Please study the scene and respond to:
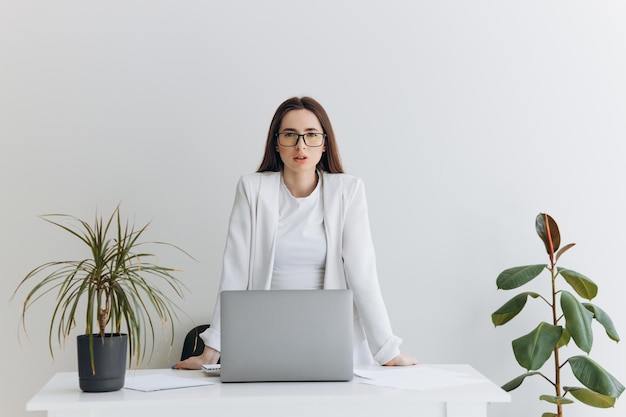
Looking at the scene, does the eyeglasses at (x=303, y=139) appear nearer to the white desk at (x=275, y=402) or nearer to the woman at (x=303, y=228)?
the woman at (x=303, y=228)

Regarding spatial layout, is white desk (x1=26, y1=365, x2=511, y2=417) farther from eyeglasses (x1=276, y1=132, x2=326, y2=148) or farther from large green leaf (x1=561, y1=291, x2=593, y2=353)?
large green leaf (x1=561, y1=291, x2=593, y2=353)

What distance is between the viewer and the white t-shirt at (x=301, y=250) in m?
2.82

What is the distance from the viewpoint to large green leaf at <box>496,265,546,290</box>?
3.60 m

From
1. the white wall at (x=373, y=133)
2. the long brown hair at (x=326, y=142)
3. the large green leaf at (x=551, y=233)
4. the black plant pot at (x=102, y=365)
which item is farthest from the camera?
the white wall at (x=373, y=133)

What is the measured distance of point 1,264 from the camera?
3.82 m

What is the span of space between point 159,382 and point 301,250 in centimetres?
87

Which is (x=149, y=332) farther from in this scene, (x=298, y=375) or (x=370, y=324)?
(x=298, y=375)

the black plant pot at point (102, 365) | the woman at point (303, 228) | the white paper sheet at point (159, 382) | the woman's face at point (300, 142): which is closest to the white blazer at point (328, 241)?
the woman at point (303, 228)

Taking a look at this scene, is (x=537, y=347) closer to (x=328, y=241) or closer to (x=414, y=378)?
(x=328, y=241)

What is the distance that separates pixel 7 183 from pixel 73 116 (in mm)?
477

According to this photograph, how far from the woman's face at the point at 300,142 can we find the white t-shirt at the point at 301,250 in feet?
0.49

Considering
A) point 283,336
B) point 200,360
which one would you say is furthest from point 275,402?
point 200,360

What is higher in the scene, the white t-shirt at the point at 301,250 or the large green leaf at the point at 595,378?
the white t-shirt at the point at 301,250

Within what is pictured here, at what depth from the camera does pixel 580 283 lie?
364cm
